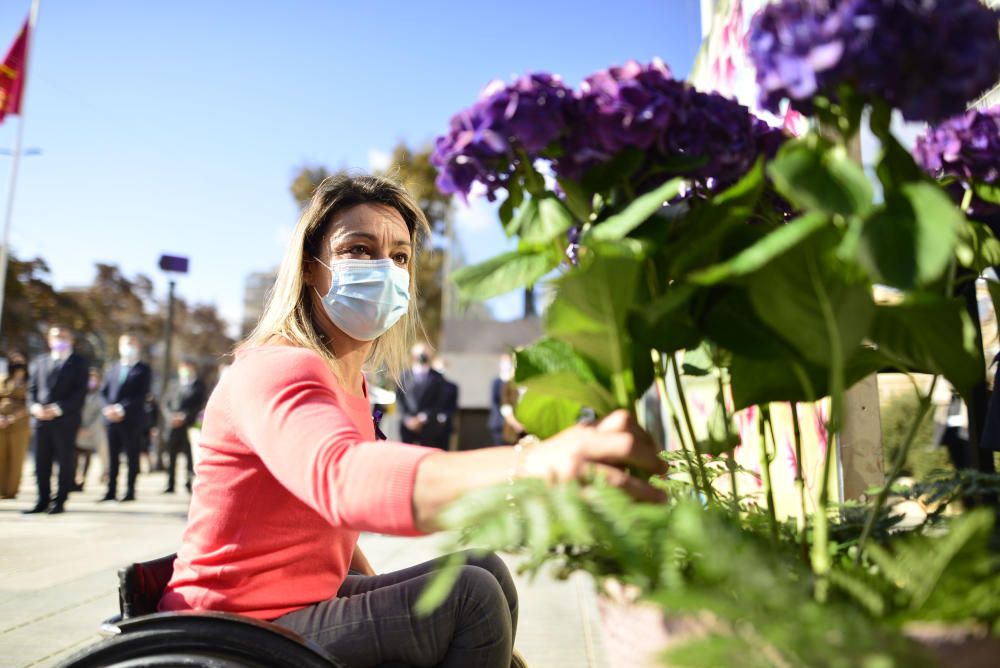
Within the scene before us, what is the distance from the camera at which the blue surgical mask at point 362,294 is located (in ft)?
6.45

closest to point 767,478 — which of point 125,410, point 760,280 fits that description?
point 760,280

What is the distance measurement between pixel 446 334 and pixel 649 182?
1823 cm

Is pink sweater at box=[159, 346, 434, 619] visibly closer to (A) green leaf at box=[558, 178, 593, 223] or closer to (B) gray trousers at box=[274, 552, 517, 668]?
(B) gray trousers at box=[274, 552, 517, 668]

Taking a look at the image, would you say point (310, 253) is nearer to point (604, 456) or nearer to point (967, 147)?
point (604, 456)

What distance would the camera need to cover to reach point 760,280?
81cm

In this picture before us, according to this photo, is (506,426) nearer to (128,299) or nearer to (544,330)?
(544,330)

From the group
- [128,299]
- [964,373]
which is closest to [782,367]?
[964,373]

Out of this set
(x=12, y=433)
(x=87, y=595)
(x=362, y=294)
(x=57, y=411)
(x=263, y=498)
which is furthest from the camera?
(x=57, y=411)

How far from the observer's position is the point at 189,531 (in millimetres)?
1536

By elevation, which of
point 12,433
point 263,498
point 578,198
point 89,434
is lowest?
point 89,434

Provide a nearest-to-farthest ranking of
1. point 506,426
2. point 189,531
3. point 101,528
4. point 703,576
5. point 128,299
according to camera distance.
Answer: point 703,576, point 189,531, point 101,528, point 506,426, point 128,299

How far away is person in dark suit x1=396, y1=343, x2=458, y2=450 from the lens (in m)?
9.50

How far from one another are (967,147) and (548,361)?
2.13 feet

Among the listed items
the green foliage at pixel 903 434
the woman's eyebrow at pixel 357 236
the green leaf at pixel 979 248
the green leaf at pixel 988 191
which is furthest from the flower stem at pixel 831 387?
the green foliage at pixel 903 434
